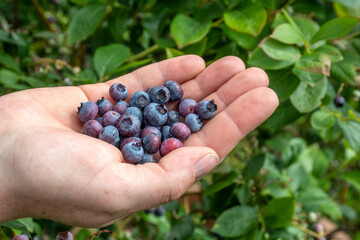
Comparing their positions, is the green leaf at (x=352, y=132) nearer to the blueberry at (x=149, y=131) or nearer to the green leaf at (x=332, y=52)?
the green leaf at (x=332, y=52)

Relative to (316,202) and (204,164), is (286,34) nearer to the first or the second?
(204,164)

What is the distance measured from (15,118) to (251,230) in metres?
1.06

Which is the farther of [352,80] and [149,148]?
[352,80]

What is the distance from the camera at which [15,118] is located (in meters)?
1.06

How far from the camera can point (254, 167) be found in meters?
1.57

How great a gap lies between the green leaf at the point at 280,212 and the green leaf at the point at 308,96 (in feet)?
1.27

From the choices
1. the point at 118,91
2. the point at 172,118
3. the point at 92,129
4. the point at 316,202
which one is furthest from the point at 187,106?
the point at 316,202

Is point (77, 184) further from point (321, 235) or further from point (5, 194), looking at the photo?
point (321, 235)

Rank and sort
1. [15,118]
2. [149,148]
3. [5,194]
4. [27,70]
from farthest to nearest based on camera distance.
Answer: [27,70], [149,148], [15,118], [5,194]

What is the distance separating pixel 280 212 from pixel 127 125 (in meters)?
0.75

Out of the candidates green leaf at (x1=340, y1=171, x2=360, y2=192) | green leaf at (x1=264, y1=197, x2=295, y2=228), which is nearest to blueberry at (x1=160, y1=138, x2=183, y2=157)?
green leaf at (x1=264, y1=197, x2=295, y2=228)

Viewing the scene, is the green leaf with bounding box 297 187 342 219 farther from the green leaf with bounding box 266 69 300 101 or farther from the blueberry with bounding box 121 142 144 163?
the blueberry with bounding box 121 142 144 163

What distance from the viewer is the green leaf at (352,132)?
1340 mm

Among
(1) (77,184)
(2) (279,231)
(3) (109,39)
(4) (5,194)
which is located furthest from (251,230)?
(3) (109,39)
